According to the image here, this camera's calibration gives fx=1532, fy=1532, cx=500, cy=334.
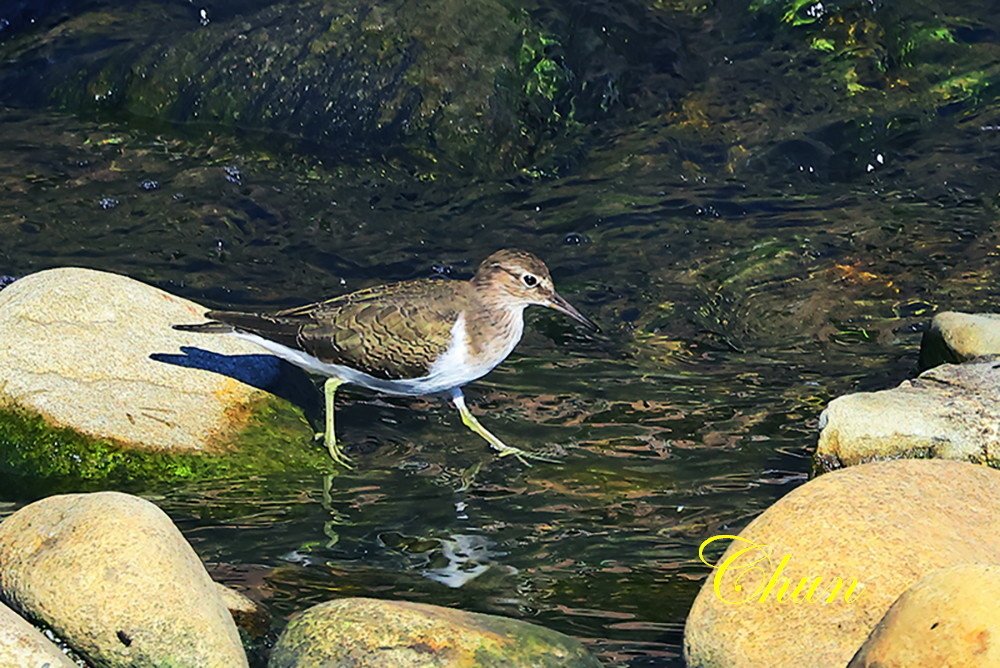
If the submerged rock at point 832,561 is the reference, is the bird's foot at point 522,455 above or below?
below

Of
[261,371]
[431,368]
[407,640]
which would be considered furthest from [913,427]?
[261,371]

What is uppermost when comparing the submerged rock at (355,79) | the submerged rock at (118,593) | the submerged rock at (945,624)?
the submerged rock at (355,79)

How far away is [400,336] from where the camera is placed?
7.81 m

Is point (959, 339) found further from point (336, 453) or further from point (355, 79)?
point (355, 79)

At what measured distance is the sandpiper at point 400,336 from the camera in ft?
25.7

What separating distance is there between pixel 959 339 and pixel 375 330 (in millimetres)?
2925

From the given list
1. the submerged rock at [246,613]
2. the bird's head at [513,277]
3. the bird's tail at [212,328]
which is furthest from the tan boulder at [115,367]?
the submerged rock at [246,613]

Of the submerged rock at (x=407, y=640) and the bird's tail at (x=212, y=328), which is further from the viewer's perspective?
the bird's tail at (x=212, y=328)

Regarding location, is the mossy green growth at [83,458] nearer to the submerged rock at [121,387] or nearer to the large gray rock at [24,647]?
the submerged rock at [121,387]

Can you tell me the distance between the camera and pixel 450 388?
7977 mm

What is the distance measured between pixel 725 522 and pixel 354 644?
2.23m

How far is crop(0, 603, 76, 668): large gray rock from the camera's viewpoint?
15.1 feet

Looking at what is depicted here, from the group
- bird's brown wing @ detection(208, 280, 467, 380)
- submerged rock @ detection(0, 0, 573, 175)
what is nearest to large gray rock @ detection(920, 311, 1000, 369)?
bird's brown wing @ detection(208, 280, 467, 380)

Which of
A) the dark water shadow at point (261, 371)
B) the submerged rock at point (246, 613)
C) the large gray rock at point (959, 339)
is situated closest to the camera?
the submerged rock at point (246, 613)
